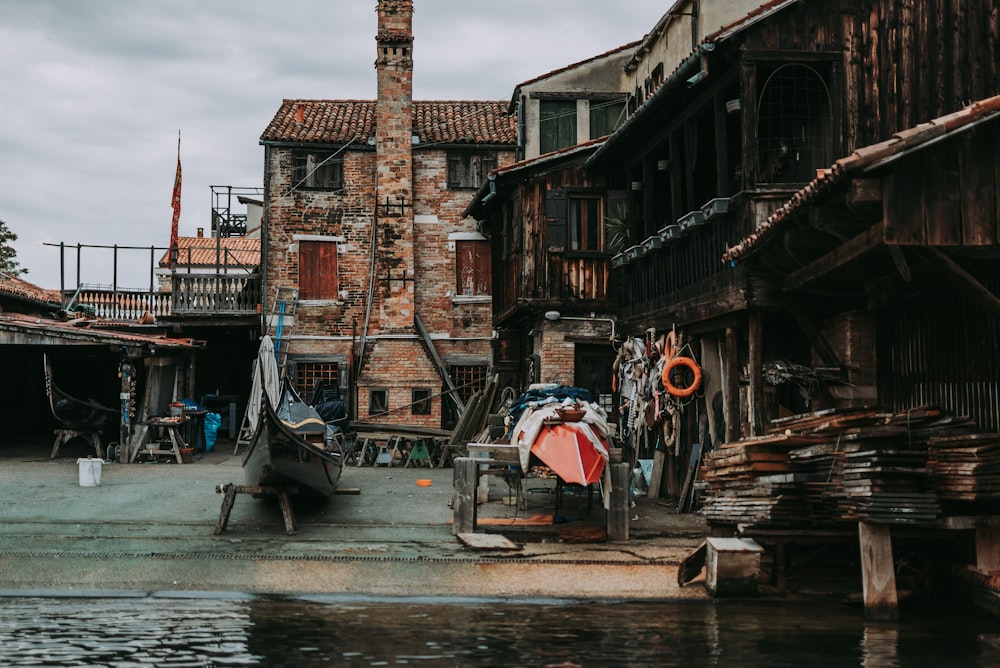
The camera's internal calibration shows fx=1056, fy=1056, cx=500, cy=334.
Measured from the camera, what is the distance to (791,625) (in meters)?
8.82

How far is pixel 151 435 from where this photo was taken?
75.3 ft

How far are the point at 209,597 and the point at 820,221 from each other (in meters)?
6.57

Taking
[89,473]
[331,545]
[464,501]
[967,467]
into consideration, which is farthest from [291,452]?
[967,467]

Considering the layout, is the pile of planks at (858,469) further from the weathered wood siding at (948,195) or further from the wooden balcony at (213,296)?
the wooden balcony at (213,296)

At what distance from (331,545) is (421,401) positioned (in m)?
13.0

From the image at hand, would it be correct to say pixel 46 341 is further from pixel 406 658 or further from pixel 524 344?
pixel 406 658

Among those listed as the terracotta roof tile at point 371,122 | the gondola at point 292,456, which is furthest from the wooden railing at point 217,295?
the gondola at point 292,456

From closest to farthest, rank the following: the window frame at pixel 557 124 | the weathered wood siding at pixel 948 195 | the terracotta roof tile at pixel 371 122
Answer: the weathered wood siding at pixel 948 195 → the window frame at pixel 557 124 → the terracotta roof tile at pixel 371 122

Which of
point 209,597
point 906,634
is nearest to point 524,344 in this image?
point 209,597

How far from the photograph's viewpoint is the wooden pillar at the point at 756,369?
1220 centimetres

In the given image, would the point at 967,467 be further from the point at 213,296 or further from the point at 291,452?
the point at 213,296

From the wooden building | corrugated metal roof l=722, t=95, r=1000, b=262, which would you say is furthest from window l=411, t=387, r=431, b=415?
corrugated metal roof l=722, t=95, r=1000, b=262

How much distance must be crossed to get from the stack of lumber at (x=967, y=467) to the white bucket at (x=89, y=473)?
13.1m

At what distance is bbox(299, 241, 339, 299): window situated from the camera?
2630 cm
